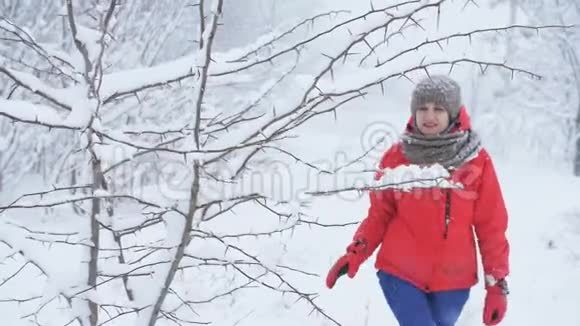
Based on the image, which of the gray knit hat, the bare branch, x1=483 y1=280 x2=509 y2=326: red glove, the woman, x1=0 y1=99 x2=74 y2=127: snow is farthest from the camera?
the gray knit hat

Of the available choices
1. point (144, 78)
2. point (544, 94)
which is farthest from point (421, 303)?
point (544, 94)

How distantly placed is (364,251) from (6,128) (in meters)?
8.02

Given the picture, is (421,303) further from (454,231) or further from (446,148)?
(446,148)

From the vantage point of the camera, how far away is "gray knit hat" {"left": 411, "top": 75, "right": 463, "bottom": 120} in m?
2.46

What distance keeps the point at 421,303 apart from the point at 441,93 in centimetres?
94

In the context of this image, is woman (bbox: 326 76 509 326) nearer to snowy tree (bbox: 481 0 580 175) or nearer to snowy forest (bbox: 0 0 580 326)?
snowy forest (bbox: 0 0 580 326)

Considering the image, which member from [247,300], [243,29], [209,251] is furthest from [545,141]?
[209,251]

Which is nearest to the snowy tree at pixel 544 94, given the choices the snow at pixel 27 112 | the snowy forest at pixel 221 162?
the snowy forest at pixel 221 162

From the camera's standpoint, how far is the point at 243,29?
20.9 metres

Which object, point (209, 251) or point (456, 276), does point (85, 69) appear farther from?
point (456, 276)

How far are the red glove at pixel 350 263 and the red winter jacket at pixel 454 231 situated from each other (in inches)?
6.0

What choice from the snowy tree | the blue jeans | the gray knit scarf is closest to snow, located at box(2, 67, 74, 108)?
the gray knit scarf

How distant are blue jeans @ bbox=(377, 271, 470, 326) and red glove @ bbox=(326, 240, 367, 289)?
0.56 ft

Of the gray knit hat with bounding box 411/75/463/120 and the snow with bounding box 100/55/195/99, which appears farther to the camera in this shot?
the gray knit hat with bounding box 411/75/463/120
